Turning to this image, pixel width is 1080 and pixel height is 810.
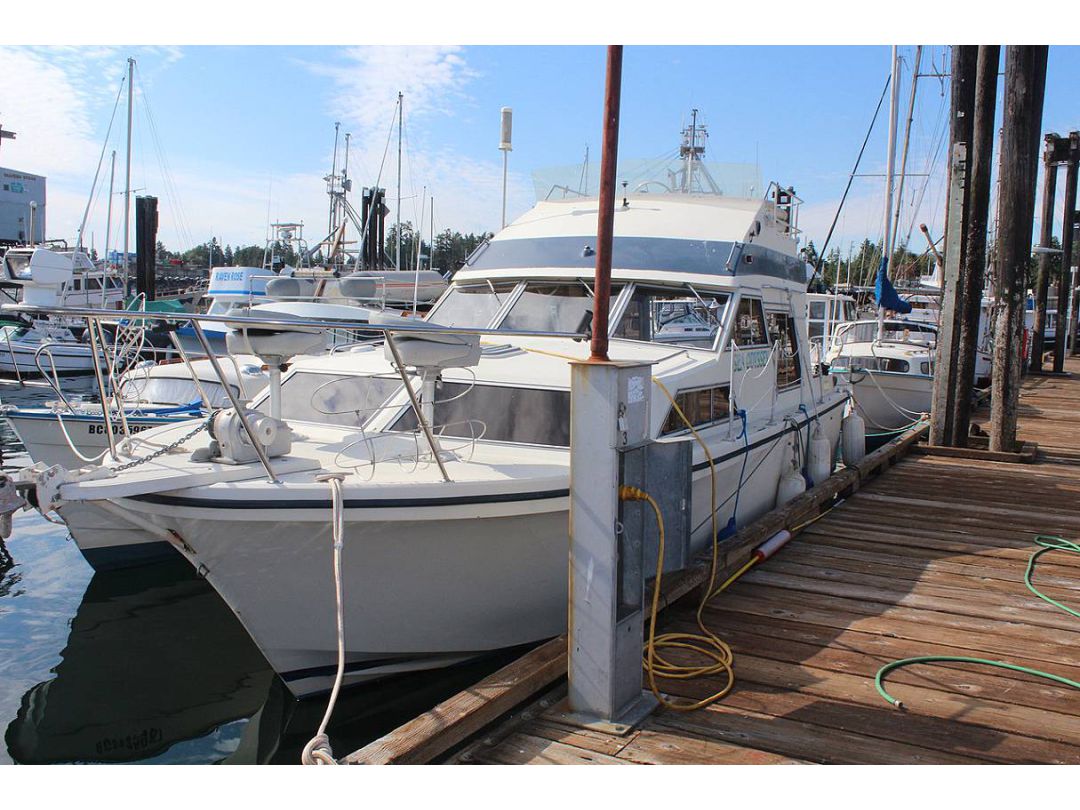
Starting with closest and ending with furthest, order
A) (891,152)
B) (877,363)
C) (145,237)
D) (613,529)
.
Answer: (613,529), (891,152), (877,363), (145,237)

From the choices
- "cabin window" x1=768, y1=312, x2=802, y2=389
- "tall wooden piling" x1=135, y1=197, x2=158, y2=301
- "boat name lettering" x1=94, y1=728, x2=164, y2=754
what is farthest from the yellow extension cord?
"tall wooden piling" x1=135, y1=197, x2=158, y2=301

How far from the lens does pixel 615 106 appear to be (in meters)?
3.41

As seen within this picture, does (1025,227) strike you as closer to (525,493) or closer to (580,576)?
(525,493)

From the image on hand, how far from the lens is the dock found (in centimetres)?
348

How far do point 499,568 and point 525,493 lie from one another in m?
0.54

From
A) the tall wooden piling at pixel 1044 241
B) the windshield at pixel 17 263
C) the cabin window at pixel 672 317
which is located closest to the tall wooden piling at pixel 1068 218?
the tall wooden piling at pixel 1044 241

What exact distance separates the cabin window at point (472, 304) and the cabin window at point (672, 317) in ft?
3.40

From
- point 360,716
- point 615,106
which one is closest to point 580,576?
point 615,106

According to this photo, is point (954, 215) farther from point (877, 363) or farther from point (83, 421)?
point (83, 421)

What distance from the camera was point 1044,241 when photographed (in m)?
26.2

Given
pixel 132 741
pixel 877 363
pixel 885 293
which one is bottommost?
pixel 132 741

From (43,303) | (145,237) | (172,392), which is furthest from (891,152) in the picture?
(43,303)

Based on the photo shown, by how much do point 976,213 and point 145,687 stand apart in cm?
961

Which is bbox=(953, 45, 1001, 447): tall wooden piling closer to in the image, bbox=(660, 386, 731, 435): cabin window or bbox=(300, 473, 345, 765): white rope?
bbox=(660, 386, 731, 435): cabin window
